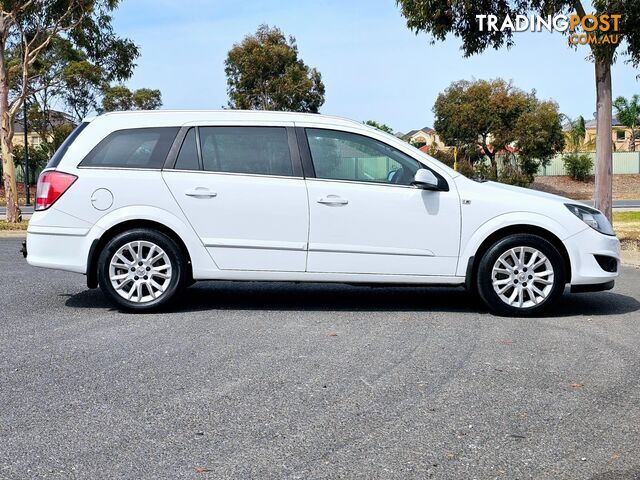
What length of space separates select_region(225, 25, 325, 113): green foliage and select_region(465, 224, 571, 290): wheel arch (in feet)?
112

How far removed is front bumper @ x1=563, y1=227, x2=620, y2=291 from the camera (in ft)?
24.2

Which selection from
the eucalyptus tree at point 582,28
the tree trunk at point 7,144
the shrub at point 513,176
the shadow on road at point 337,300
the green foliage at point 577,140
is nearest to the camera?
the shadow on road at point 337,300

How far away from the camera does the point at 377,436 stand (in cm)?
411

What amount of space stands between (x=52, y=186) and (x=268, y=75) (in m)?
35.0

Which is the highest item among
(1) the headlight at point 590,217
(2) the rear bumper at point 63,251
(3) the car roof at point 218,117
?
(3) the car roof at point 218,117

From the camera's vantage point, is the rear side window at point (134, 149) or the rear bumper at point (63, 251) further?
the rear side window at point (134, 149)

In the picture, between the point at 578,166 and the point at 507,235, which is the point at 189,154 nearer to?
the point at 507,235

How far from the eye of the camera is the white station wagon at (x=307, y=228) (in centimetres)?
734

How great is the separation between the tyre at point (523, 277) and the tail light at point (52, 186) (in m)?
3.84

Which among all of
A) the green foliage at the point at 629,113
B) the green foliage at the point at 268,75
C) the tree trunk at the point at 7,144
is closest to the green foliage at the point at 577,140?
the green foliage at the point at 629,113

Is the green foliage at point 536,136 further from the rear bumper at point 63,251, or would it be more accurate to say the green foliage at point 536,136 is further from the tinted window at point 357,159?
the rear bumper at point 63,251

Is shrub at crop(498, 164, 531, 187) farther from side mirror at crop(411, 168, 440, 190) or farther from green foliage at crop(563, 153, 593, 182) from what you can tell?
side mirror at crop(411, 168, 440, 190)

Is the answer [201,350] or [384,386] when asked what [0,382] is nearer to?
[201,350]

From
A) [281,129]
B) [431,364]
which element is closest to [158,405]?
[431,364]
